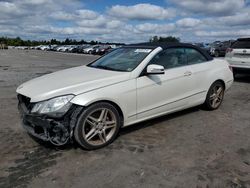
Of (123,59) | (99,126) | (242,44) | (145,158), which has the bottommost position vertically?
(145,158)

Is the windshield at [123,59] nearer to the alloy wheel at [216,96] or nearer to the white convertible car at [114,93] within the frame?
the white convertible car at [114,93]

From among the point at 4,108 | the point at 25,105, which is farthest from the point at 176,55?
the point at 4,108

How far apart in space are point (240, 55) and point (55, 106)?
26.8 ft

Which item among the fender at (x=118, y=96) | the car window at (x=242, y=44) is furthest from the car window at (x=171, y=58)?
the car window at (x=242, y=44)

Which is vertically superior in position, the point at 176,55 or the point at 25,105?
the point at 176,55

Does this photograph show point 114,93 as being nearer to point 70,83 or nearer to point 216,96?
point 70,83

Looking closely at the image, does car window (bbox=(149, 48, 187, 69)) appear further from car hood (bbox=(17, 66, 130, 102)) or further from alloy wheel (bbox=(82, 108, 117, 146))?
alloy wheel (bbox=(82, 108, 117, 146))

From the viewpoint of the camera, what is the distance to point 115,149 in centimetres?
404

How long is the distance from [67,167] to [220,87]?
12.9ft

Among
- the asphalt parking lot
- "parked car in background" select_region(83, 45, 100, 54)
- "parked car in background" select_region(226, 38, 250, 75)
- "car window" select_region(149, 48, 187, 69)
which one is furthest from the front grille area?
"parked car in background" select_region(83, 45, 100, 54)

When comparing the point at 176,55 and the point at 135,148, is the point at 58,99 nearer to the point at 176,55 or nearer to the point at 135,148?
the point at 135,148

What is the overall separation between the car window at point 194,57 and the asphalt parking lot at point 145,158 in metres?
1.15

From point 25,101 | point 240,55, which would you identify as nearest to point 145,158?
point 25,101

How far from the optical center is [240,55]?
32.8 ft
